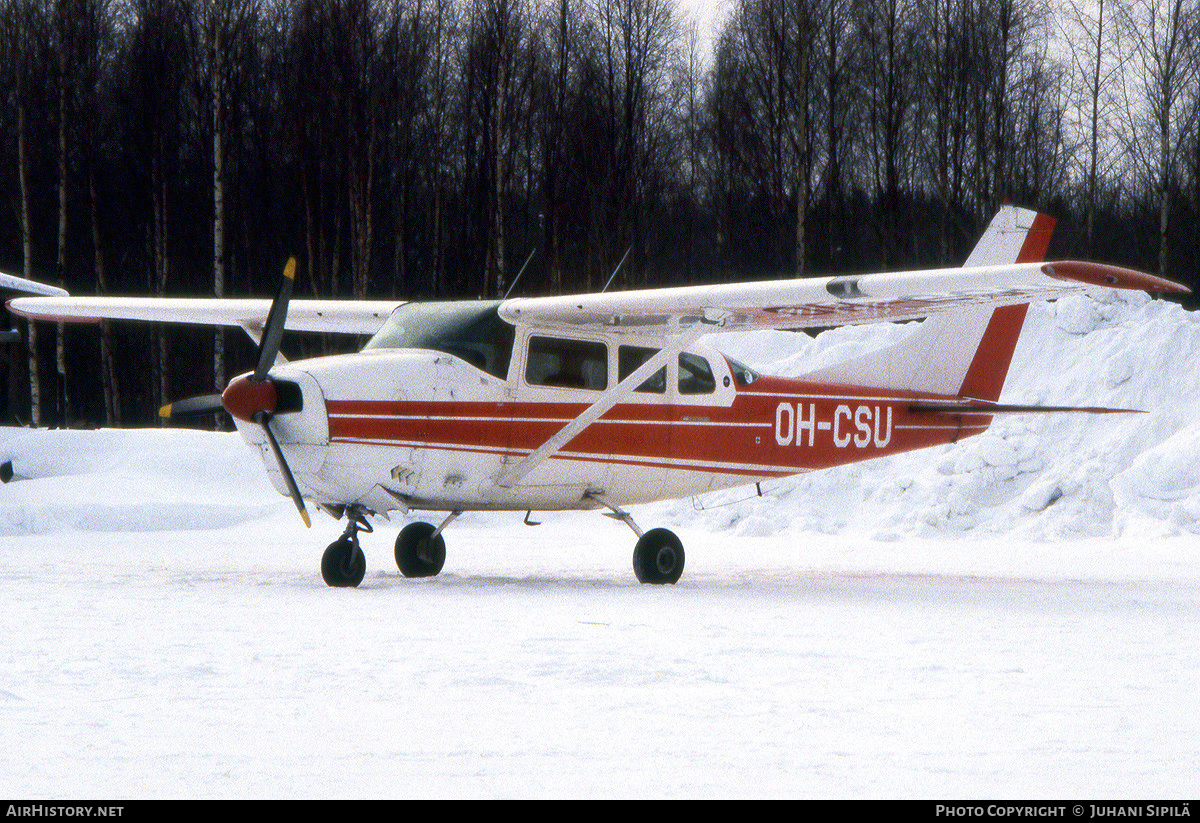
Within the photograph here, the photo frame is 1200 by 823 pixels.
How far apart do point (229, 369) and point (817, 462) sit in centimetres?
2668

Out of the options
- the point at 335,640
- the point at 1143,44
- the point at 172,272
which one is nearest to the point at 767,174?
the point at 1143,44

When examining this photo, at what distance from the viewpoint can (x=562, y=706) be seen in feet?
14.6

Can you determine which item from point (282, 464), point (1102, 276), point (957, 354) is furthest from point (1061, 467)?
point (282, 464)

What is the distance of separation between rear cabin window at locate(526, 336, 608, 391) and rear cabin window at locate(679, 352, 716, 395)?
768mm

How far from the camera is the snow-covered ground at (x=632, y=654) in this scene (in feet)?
11.6

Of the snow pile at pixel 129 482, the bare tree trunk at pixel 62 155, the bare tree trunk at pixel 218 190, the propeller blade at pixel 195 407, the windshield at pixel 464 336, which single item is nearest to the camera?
the propeller blade at pixel 195 407

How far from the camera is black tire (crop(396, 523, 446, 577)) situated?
9.61m

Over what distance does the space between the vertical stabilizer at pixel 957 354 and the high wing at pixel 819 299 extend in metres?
1.89

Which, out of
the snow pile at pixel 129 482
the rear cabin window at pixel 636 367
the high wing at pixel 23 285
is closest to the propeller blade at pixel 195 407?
the rear cabin window at pixel 636 367

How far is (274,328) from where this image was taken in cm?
852

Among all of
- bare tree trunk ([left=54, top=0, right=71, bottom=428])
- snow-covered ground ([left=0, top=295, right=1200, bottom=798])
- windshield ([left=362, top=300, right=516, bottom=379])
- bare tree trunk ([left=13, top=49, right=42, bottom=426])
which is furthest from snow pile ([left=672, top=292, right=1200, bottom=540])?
bare tree trunk ([left=54, top=0, right=71, bottom=428])

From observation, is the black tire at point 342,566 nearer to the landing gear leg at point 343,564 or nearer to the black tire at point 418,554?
the landing gear leg at point 343,564

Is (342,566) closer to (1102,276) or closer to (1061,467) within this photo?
(1102,276)

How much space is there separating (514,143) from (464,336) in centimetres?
2129
